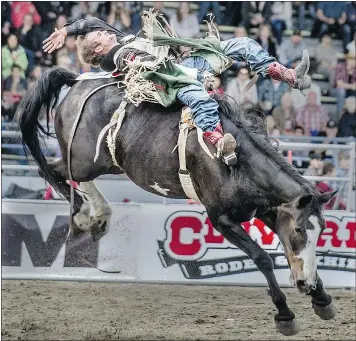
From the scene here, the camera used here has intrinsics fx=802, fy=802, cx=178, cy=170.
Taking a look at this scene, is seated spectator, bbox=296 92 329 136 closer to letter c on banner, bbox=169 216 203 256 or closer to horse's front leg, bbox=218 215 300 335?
letter c on banner, bbox=169 216 203 256

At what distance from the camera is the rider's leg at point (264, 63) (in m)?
5.18

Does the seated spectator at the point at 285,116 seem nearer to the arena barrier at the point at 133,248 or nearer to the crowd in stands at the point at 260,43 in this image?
the crowd in stands at the point at 260,43

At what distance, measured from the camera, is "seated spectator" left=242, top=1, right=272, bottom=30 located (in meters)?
10.2

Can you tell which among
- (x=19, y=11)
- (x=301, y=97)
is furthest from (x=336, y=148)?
(x=19, y=11)

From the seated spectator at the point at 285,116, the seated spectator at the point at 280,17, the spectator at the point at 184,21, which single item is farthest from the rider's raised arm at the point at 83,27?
the seated spectator at the point at 280,17

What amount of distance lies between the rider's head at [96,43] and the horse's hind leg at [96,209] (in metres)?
1.08

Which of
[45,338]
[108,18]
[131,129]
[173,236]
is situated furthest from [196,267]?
[108,18]

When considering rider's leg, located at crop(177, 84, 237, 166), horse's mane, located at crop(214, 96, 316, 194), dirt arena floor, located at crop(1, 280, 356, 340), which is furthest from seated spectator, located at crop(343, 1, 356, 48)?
rider's leg, located at crop(177, 84, 237, 166)

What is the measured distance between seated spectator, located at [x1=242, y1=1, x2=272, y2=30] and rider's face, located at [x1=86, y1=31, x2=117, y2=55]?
4.64 metres

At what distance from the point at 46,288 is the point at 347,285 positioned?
3.08 meters

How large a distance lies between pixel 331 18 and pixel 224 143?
247 inches

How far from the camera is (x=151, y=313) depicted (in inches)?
283

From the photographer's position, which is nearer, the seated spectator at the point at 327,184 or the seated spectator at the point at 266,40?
Result: the seated spectator at the point at 327,184

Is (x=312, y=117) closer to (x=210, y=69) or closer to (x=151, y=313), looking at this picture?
(x=151, y=313)
